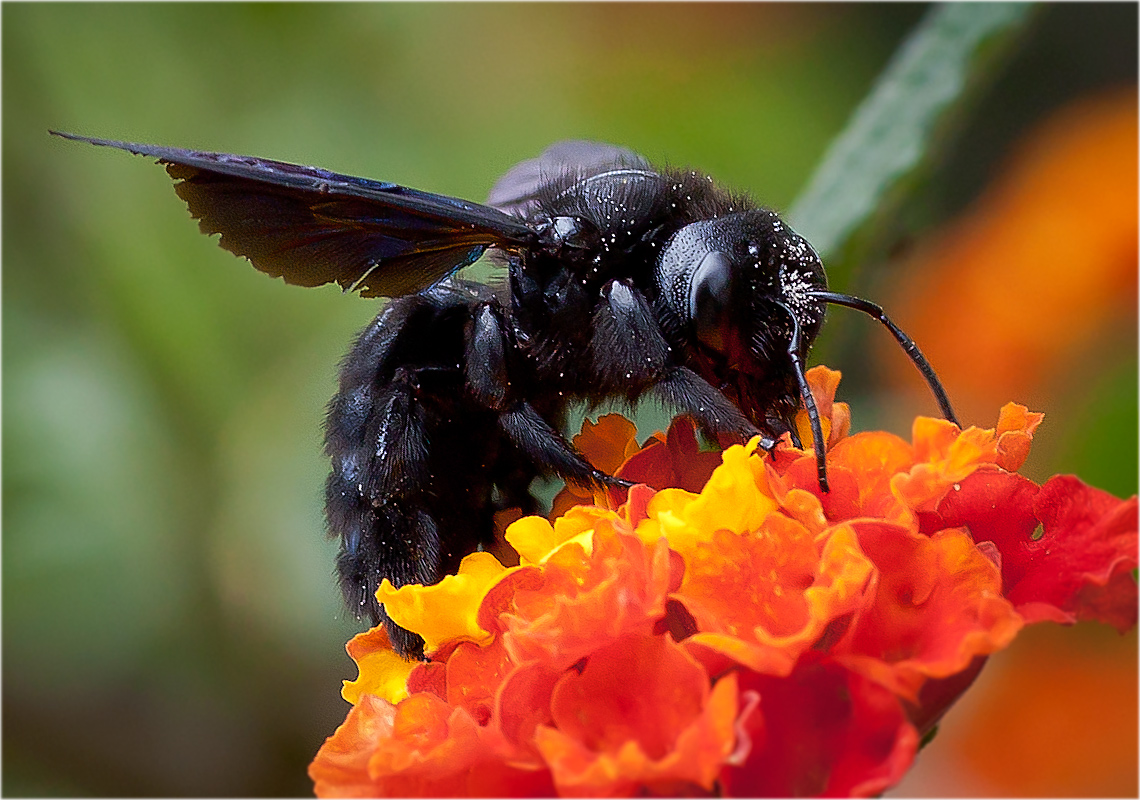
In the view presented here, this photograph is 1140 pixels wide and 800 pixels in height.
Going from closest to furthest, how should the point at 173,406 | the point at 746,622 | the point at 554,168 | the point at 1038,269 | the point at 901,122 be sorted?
the point at 746,622 < the point at 554,168 < the point at 901,122 < the point at 173,406 < the point at 1038,269

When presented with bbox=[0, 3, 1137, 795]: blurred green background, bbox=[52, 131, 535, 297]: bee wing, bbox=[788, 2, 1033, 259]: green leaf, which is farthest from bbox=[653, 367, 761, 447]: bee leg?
bbox=[0, 3, 1137, 795]: blurred green background

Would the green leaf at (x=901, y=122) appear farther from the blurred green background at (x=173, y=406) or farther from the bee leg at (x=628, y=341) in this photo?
the bee leg at (x=628, y=341)

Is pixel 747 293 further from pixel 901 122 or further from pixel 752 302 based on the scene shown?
pixel 901 122

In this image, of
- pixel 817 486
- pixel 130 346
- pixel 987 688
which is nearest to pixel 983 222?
pixel 987 688

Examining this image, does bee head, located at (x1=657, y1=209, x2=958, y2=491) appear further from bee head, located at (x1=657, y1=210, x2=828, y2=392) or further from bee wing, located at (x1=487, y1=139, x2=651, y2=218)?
bee wing, located at (x1=487, y1=139, x2=651, y2=218)

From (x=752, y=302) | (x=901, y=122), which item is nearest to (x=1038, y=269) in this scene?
(x=901, y=122)

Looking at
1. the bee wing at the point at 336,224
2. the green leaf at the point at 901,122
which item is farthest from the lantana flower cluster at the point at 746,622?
the green leaf at the point at 901,122

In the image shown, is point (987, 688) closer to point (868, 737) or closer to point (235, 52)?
point (868, 737)
